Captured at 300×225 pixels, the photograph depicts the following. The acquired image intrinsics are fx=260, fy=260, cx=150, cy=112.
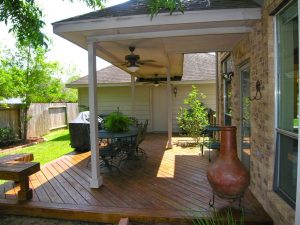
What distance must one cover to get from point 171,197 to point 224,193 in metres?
0.96

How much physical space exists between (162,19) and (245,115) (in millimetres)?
2508

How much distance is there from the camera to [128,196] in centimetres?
425

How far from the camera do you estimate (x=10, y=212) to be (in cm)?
409

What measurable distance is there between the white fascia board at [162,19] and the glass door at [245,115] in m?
1.30

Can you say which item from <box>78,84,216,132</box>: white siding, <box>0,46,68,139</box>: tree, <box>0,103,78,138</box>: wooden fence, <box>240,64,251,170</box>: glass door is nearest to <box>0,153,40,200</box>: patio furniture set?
<box>240,64,251,170</box>: glass door

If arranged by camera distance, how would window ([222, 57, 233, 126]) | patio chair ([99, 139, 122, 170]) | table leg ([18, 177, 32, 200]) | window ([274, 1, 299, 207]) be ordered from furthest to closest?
1. window ([222, 57, 233, 126])
2. patio chair ([99, 139, 122, 170])
3. table leg ([18, 177, 32, 200])
4. window ([274, 1, 299, 207])

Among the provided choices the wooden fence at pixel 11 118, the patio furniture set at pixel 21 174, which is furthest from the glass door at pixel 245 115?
the wooden fence at pixel 11 118

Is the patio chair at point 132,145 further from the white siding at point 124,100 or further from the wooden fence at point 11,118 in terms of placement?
the wooden fence at point 11,118

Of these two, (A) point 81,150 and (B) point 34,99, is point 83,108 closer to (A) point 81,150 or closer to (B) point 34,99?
(B) point 34,99

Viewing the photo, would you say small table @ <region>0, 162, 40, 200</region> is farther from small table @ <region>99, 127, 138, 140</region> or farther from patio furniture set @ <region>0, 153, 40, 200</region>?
small table @ <region>99, 127, 138, 140</region>

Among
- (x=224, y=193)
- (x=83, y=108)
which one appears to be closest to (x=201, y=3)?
(x=224, y=193)

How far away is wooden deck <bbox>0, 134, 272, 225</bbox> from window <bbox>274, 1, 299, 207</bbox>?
2.08 ft

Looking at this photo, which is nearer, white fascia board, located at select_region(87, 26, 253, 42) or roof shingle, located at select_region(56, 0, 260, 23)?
roof shingle, located at select_region(56, 0, 260, 23)

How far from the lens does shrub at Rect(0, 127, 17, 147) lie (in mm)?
→ 10134
